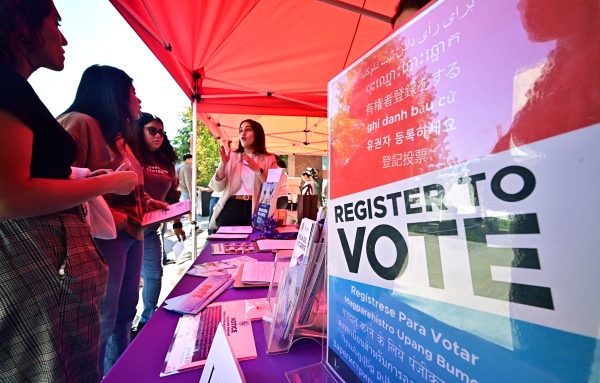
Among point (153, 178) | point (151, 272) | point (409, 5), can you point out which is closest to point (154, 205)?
point (153, 178)

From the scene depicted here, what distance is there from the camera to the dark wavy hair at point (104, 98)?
39.8 inches

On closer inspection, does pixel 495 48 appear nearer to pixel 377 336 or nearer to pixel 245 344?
pixel 377 336

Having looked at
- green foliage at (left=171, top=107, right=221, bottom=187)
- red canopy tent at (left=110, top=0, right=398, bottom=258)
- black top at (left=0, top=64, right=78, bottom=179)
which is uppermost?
green foliage at (left=171, top=107, right=221, bottom=187)

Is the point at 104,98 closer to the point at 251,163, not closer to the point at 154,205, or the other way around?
the point at 154,205

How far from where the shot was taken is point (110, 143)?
1.05 meters

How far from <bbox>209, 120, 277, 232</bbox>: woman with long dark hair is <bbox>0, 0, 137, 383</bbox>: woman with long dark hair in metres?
1.36

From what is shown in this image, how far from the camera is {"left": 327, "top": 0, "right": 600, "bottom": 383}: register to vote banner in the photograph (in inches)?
8.3

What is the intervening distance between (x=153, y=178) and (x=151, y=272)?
63 cm

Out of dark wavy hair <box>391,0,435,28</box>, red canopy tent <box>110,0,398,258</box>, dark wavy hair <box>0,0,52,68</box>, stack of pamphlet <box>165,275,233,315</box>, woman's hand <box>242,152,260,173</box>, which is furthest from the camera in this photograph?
woman's hand <box>242,152,260,173</box>

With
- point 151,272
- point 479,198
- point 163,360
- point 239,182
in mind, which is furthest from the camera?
point 239,182

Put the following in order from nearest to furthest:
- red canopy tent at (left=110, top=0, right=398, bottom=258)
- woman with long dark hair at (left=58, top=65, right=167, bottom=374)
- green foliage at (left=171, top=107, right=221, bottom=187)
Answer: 1. woman with long dark hair at (left=58, top=65, right=167, bottom=374)
2. red canopy tent at (left=110, top=0, right=398, bottom=258)
3. green foliage at (left=171, top=107, right=221, bottom=187)

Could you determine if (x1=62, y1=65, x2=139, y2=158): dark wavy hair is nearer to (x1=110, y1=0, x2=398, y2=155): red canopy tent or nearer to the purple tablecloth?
(x1=110, y1=0, x2=398, y2=155): red canopy tent

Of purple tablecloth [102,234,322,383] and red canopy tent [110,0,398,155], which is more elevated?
red canopy tent [110,0,398,155]

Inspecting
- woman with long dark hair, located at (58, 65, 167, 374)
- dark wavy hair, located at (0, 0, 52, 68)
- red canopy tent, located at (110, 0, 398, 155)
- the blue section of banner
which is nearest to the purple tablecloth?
the blue section of banner
